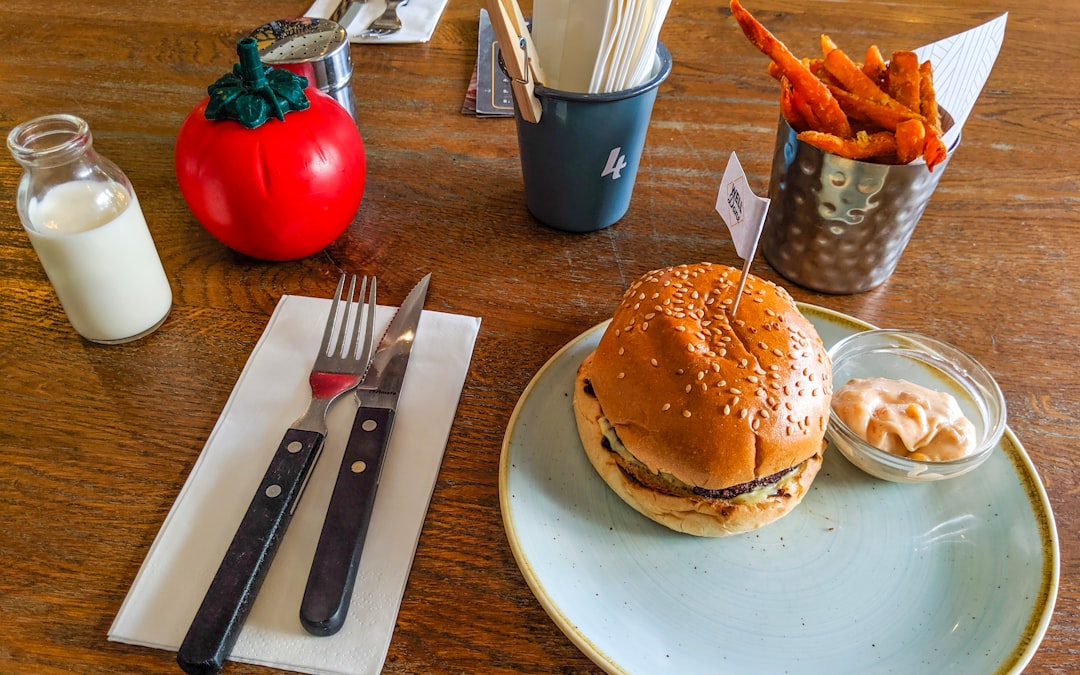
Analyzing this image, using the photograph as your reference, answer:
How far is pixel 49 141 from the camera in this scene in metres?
1.06

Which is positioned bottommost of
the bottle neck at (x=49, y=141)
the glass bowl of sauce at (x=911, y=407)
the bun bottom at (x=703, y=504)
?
the bun bottom at (x=703, y=504)

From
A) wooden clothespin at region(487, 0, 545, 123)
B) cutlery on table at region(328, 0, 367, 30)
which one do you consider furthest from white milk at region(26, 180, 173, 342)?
cutlery on table at region(328, 0, 367, 30)

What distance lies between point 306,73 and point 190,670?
1095 millimetres

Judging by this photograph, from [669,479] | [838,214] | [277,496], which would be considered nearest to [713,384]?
[669,479]

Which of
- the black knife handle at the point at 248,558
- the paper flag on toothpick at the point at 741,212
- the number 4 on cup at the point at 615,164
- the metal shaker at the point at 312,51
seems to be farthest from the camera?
the metal shaker at the point at 312,51

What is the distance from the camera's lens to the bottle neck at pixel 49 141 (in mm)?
1022

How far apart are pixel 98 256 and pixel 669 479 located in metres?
0.88

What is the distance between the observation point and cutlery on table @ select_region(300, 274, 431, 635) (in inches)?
33.9

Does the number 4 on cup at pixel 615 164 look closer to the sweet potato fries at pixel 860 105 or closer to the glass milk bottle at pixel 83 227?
the sweet potato fries at pixel 860 105

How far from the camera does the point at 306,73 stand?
1.47 m

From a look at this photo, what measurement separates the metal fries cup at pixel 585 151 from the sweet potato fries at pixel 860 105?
0.22 meters

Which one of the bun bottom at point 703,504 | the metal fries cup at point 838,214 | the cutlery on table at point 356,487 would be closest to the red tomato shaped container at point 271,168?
the cutlery on table at point 356,487

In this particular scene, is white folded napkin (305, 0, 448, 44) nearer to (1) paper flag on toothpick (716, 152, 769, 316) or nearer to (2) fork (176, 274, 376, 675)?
(2) fork (176, 274, 376, 675)

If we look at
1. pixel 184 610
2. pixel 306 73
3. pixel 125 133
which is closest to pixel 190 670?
pixel 184 610
